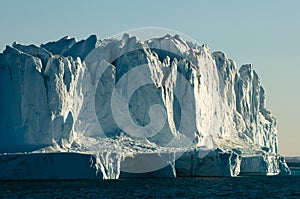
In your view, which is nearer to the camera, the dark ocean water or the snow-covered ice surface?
the dark ocean water

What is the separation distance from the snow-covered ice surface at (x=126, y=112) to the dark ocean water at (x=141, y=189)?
204 cm

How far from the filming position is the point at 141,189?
54250mm

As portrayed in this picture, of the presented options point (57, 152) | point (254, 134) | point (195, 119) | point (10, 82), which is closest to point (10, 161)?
point (57, 152)

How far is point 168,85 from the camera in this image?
75562 millimetres

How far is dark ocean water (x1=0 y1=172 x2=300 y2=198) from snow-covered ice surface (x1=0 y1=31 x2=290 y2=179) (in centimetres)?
204

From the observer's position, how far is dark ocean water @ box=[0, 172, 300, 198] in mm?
48250

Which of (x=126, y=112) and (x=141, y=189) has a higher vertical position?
(x=126, y=112)

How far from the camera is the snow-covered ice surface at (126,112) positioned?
201ft

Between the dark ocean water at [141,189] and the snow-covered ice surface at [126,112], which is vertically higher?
the snow-covered ice surface at [126,112]

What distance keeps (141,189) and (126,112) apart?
17.0 metres

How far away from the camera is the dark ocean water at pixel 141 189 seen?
158 feet

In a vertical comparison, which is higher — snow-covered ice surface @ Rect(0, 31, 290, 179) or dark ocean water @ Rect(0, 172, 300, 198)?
snow-covered ice surface @ Rect(0, 31, 290, 179)

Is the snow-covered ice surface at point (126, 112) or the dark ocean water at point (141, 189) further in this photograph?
the snow-covered ice surface at point (126, 112)

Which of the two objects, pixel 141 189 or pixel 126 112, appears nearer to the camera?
pixel 141 189
